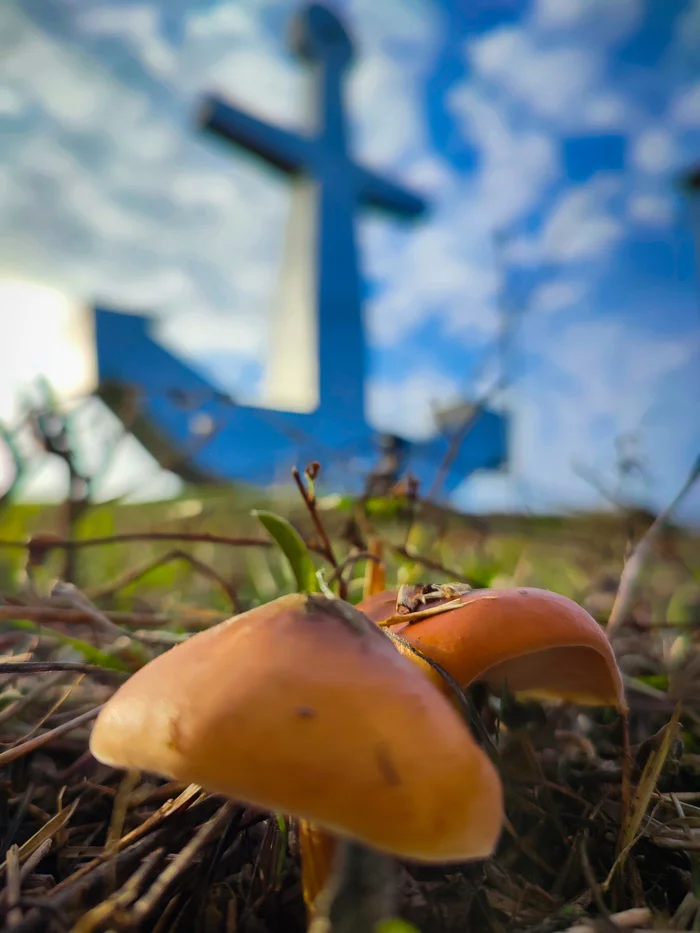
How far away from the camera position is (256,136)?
5.40m

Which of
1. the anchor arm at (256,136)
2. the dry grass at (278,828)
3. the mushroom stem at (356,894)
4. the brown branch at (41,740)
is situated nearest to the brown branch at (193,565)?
the dry grass at (278,828)

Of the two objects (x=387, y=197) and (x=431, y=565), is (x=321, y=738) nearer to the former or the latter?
(x=431, y=565)

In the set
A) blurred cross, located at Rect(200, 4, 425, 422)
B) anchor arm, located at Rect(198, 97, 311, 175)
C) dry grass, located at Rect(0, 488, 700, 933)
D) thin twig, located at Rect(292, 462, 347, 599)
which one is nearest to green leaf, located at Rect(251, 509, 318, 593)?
thin twig, located at Rect(292, 462, 347, 599)

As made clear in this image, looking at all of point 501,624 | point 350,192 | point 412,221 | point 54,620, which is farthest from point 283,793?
point 412,221

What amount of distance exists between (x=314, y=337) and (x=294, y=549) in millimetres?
4484

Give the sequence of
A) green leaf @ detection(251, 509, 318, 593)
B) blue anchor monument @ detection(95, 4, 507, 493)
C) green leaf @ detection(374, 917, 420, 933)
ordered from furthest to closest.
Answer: blue anchor monument @ detection(95, 4, 507, 493) < green leaf @ detection(251, 509, 318, 593) < green leaf @ detection(374, 917, 420, 933)

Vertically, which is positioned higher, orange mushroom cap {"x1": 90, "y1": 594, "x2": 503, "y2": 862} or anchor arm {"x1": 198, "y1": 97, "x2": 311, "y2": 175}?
anchor arm {"x1": 198, "y1": 97, "x2": 311, "y2": 175}

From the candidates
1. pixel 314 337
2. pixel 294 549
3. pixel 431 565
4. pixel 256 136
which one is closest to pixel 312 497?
pixel 294 549

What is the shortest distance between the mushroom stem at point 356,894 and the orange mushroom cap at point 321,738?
0.03m

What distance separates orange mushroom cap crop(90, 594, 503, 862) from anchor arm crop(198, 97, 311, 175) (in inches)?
217

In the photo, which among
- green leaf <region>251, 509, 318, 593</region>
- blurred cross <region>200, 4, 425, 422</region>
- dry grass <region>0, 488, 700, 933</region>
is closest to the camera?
dry grass <region>0, 488, 700, 933</region>

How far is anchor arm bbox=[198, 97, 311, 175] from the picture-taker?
5.17 meters

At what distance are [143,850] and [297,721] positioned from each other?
1.04 feet

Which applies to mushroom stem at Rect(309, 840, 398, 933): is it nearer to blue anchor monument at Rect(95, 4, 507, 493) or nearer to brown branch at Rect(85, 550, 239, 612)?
brown branch at Rect(85, 550, 239, 612)
